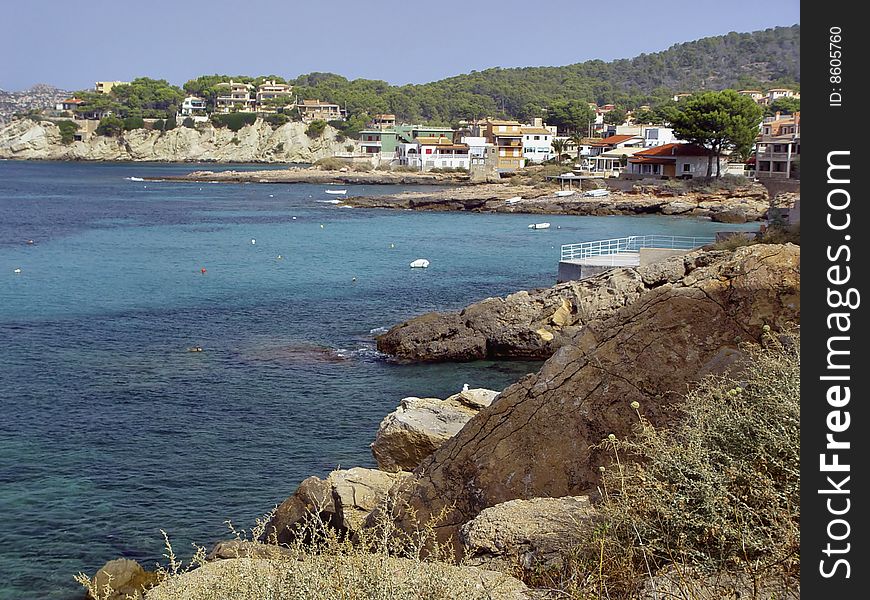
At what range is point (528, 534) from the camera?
6.72 m

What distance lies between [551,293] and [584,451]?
17510 mm

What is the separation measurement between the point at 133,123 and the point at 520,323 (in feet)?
500

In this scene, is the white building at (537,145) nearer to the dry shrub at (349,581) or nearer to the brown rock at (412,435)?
the brown rock at (412,435)

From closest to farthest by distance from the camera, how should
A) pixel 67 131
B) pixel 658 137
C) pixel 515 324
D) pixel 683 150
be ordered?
pixel 515 324 < pixel 683 150 < pixel 658 137 < pixel 67 131

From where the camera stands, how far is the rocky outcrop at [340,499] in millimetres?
10031

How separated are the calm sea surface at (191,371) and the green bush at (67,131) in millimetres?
119226

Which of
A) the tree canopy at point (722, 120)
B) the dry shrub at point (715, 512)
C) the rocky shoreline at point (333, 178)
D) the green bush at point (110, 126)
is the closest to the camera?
the dry shrub at point (715, 512)

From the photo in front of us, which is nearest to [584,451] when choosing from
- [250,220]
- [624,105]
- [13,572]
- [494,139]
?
[13,572]

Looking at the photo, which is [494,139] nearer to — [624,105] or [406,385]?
[624,105]

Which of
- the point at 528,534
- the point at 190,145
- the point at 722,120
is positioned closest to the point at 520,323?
the point at 528,534

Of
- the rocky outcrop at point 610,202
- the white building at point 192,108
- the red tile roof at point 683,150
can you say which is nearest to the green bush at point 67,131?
the white building at point 192,108

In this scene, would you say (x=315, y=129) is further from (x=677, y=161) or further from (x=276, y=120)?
(x=677, y=161)

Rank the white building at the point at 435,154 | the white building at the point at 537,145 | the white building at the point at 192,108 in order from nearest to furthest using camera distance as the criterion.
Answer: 1. the white building at the point at 537,145
2. the white building at the point at 435,154
3. the white building at the point at 192,108

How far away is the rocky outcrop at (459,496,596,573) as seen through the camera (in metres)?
6.32
